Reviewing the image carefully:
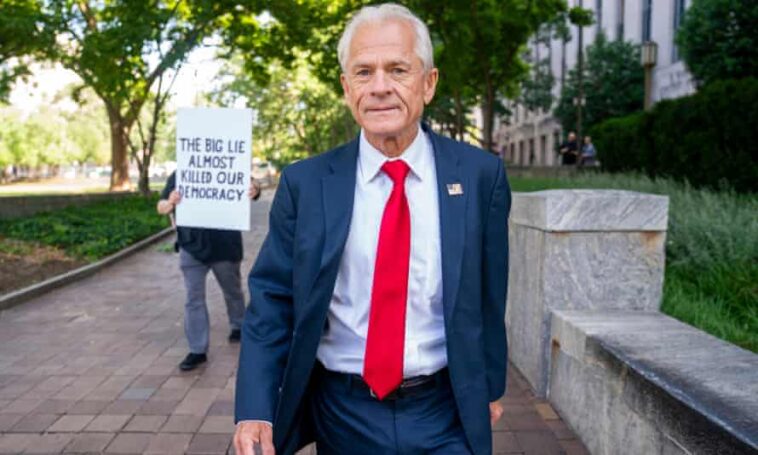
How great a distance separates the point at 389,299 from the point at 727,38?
58.4 ft

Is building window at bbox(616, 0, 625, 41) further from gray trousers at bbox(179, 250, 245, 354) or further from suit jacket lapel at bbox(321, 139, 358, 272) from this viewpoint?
suit jacket lapel at bbox(321, 139, 358, 272)

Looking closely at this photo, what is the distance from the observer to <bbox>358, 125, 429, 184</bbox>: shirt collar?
6.56 feet

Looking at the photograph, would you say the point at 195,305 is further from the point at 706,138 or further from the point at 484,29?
the point at 484,29

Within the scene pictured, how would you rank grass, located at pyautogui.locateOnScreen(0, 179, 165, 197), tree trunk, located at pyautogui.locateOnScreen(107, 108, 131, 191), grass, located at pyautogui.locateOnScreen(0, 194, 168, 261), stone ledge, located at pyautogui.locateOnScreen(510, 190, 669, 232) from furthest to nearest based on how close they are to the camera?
tree trunk, located at pyautogui.locateOnScreen(107, 108, 131, 191), grass, located at pyautogui.locateOnScreen(0, 179, 165, 197), grass, located at pyautogui.locateOnScreen(0, 194, 168, 261), stone ledge, located at pyautogui.locateOnScreen(510, 190, 669, 232)

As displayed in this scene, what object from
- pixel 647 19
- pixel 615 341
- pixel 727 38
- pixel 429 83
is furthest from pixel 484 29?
pixel 647 19

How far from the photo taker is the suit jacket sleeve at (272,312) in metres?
1.92

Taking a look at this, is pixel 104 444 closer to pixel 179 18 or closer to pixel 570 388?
pixel 570 388

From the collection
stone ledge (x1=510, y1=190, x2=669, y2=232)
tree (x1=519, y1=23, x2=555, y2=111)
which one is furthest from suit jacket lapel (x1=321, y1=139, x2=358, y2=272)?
tree (x1=519, y1=23, x2=555, y2=111)

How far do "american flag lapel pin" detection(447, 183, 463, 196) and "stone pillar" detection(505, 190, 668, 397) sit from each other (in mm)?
2650

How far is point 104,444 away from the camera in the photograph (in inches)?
159

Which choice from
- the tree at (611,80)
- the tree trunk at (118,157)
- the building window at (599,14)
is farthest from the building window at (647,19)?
the tree trunk at (118,157)

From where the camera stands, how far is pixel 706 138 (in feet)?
31.1

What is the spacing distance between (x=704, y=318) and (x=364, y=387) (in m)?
3.31

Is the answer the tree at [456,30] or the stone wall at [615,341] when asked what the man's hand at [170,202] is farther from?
the tree at [456,30]
